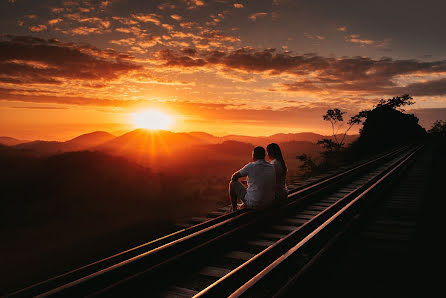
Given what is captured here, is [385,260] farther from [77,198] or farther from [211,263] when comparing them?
[77,198]

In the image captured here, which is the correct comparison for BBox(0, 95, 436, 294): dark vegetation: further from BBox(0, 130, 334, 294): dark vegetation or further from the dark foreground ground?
the dark foreground ground

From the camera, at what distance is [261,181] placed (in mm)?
6039

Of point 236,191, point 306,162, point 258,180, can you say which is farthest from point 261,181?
point 306,162

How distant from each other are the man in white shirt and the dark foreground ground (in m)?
1.74

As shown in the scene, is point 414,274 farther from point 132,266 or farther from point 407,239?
point 132,266

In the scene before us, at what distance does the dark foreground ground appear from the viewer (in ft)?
10.7

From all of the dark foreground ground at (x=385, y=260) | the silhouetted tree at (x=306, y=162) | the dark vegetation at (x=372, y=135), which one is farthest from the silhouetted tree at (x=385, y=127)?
the dark foreground ground at (x=385, y=260)

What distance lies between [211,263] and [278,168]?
9.46 ft

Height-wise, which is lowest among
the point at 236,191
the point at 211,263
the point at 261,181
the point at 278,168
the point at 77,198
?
the point at 77,198

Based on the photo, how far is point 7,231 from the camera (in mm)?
41531

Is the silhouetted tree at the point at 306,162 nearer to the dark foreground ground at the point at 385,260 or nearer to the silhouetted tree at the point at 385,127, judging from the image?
the dark foreground ground at the point at 385,260

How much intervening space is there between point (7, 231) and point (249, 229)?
48024 millimetres

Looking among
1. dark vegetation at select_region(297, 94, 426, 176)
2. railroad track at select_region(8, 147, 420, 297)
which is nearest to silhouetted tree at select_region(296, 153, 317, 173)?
dark vegetation at select_region(297, 94, 426, 176)

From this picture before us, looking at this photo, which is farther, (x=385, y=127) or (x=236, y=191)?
(x=385, y=127)
